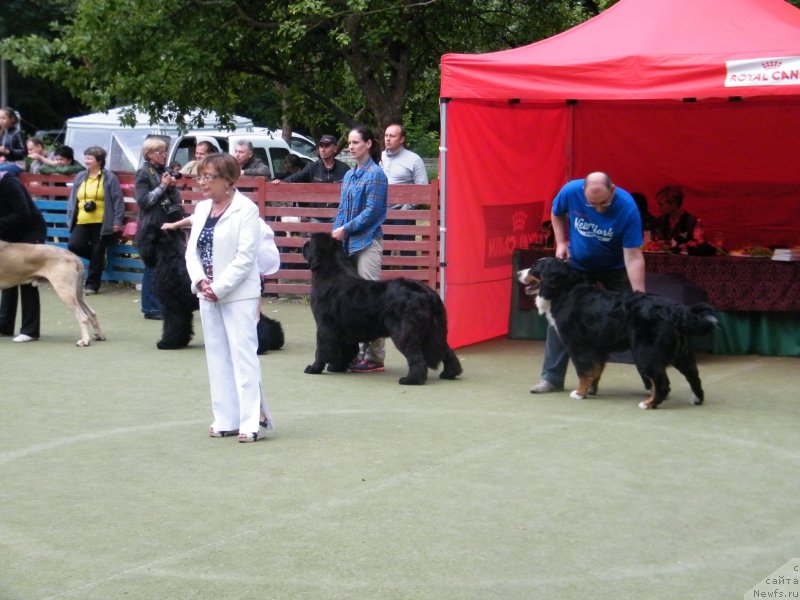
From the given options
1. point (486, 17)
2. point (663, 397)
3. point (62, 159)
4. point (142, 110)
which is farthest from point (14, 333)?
point (486, 17)

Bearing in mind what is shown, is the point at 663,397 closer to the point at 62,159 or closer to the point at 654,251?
the point at 654,251

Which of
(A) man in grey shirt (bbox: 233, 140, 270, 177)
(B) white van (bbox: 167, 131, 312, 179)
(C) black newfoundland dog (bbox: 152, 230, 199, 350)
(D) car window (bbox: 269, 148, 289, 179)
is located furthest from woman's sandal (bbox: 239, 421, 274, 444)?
(D) car window (bbox: 269, 148, 289, 179)

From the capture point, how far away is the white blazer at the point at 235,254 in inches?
271

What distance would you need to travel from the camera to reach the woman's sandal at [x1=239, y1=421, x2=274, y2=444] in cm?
718

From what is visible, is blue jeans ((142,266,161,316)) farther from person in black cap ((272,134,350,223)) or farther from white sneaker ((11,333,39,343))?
person in black cap ((272,134,350,223))

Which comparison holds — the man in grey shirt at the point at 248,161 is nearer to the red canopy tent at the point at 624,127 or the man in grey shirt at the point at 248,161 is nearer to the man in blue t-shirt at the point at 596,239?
the red canopy tent at the point at 624,127

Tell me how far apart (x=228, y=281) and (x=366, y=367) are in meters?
3.17

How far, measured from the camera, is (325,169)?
13.7 m

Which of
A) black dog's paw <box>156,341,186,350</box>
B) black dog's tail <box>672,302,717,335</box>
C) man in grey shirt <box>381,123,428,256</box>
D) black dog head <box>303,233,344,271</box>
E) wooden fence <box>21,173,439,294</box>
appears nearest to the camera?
black dog's tail <box>672,302,717,335</box>

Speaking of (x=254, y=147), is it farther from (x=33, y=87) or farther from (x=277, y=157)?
(x=33, y=87)

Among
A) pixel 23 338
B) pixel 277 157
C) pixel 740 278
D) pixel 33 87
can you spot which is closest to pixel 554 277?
pixel 740 278

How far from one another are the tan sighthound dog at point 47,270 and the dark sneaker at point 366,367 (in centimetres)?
296

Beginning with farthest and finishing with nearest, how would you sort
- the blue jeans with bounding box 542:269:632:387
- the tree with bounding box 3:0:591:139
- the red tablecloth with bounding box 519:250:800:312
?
the tree with bounding box 3:0:591:139 < the red tablecloth with bounding box 519:250:800:312 < the blue jeans with bounding box 542:269:632:387

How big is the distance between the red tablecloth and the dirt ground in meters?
0.95
